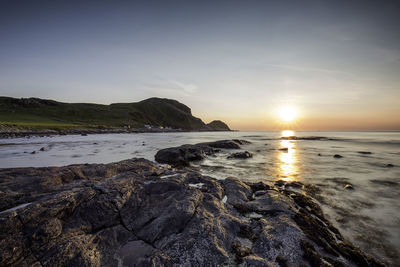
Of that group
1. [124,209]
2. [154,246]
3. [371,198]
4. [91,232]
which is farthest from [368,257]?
[91,232]

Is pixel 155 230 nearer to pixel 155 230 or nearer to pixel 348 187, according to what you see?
pixel 155 230

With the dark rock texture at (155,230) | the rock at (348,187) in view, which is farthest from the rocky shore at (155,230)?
the rock at (348,187)

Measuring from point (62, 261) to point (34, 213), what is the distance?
1.88 metres

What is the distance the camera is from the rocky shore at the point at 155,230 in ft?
14.2

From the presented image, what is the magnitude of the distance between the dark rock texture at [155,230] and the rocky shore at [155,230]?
23 mm

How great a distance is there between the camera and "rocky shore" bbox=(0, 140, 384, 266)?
4.32m

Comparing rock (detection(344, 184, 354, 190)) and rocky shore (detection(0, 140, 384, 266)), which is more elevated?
rocky shore (detection(0, 140, 384, 266))

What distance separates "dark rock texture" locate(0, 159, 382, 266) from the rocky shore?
23 mm

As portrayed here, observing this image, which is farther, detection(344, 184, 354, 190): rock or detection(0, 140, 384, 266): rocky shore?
detection(344, 184, 354, 190): rock

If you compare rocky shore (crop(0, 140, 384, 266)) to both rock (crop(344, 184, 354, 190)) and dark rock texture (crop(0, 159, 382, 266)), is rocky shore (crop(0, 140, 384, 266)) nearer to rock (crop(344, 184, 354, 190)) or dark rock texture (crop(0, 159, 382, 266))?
dark rock texture (crop(0, 159, 382, 266))

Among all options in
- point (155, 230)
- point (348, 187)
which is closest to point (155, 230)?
point (155, 230)

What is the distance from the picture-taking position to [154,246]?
4840 mm

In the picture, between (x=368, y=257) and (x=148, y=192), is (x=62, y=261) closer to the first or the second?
(x=148, y=192)

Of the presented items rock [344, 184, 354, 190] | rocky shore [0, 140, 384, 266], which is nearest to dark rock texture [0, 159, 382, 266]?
rocky shore [0, 140, 384, 266]
